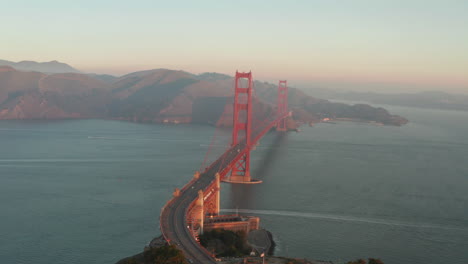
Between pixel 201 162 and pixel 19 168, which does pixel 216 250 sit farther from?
pixel 19 168

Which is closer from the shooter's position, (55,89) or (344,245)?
(344,245)

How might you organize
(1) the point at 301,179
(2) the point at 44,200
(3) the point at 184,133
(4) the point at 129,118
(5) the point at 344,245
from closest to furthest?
(5) the point at 344,245 < (2) the point at 44,200 < (1) the point at 301,179 < (3) the point at 184,133 < (4) the point at 129,118

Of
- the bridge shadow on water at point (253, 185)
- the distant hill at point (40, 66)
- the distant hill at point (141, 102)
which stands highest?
the distant hill at point (40, 66)

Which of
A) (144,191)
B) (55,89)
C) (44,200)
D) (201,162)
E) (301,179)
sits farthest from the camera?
(55,89)

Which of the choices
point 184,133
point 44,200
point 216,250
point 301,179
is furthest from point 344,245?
point 184,133

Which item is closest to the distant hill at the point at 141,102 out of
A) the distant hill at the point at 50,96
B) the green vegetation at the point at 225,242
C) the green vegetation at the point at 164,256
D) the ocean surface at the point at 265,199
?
the distant hill at the point at 50,96

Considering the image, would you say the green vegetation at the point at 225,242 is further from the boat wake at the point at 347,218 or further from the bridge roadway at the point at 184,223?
the boat wake at the point at 347,218

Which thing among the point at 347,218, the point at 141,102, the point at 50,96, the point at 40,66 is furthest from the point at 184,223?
the point at 40,66
